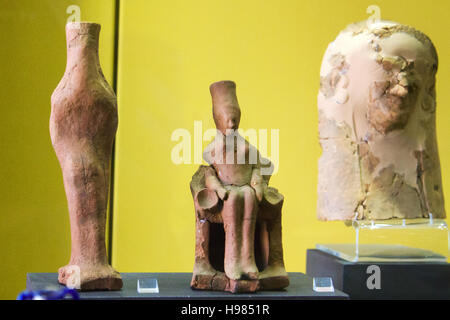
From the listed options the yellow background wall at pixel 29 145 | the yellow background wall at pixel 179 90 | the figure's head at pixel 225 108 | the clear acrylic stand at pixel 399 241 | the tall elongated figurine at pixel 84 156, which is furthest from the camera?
the yellow background wall at pixel 179 90

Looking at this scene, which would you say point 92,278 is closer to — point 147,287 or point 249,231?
point 147,287

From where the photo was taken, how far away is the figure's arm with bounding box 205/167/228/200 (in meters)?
3.28

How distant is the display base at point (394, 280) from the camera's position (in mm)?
3555

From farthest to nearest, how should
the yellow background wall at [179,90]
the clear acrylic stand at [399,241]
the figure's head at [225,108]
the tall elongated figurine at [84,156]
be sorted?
the yellow background wall at [179,90] → the clear acrylic stand at [399,241] → the figure's head at [225,108] → the tall elongated figurine at [84,156]

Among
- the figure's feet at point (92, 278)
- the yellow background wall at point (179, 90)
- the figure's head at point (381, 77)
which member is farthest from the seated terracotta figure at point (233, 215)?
the yellow background wall at point (179, 90)

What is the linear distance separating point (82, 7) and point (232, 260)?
1.77m

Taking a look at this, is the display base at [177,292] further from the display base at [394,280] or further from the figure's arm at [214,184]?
the figure's arm at [214,184]

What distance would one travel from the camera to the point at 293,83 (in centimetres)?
450

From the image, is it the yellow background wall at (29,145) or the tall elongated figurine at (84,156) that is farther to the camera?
the yellow background wall at (29,145)

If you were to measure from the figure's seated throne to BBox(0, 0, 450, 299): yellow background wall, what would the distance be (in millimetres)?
924

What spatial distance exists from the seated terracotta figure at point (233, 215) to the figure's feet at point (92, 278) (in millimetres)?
359

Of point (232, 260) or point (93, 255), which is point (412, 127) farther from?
point (93, 255)
